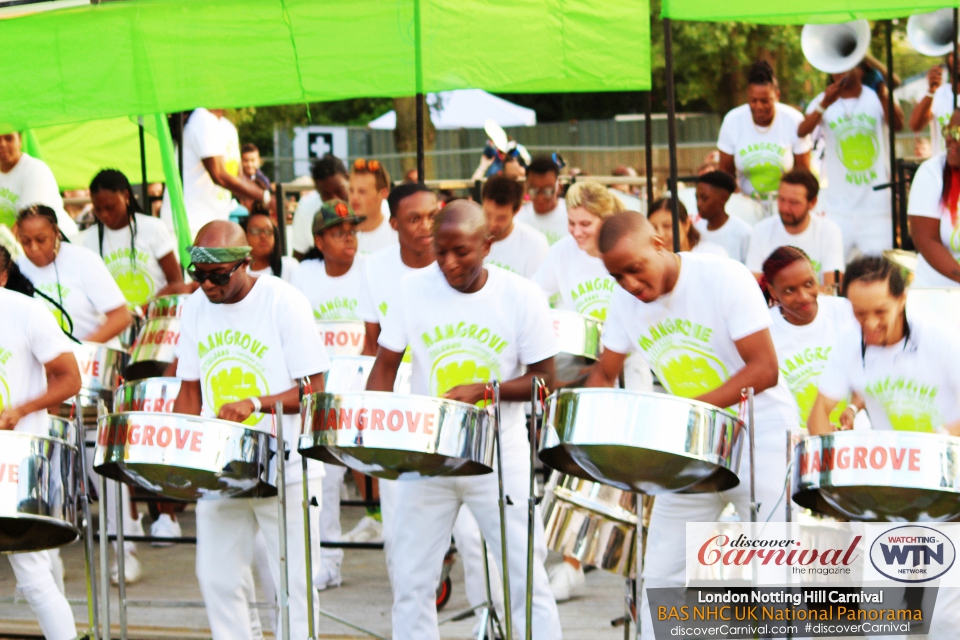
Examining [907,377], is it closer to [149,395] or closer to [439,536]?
[439,536]

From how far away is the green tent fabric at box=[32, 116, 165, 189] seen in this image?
6.95 metres

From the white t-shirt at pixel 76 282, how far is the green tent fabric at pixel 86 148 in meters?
2.42

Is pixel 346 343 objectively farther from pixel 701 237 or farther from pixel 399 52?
pixel 701 237

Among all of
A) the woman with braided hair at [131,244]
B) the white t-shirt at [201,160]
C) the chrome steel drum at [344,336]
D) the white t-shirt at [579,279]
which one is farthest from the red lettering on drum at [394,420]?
the white t-shirt at [201,160]

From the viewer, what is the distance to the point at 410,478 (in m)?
3.20

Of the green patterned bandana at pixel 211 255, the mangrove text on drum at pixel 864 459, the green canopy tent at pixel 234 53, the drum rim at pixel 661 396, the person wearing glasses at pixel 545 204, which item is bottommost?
the mangrove text on drum at pixel 864 459

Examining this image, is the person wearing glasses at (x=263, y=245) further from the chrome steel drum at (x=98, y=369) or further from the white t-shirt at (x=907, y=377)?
the white t-shirt at (x=907, y=377)

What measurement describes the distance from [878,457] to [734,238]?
2.88 meters

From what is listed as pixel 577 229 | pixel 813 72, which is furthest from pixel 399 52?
pixel 813 72

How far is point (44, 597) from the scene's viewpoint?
11.7 ft

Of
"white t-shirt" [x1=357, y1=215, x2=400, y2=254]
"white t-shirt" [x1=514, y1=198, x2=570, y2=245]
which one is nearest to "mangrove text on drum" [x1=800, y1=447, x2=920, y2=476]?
"white t-shirt" [x1=357, y1=215, x2=400, y2=254]

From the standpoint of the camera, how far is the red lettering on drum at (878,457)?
8.70 feet

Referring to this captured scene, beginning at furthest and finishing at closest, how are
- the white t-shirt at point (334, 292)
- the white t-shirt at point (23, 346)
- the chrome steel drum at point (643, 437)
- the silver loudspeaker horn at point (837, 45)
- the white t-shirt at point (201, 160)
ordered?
the silver loudspeaker horn at point (837, 45), the white t-shirt at point (201, 160), the white t-shirt at point (334, 292), the white t-shirt at point (23, 346), the chrome steel drum at point (643, 437)

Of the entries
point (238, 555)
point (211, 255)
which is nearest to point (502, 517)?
point (238, 555)
